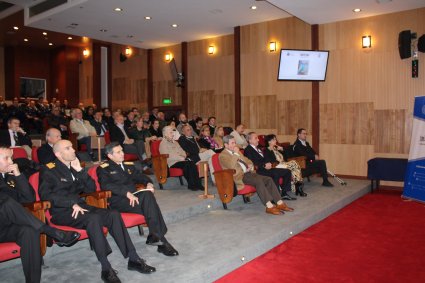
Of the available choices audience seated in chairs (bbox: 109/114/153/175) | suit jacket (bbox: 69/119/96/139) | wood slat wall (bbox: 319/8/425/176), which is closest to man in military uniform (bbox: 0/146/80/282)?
audience seated in chairs (bbox: 109/114/153/175)

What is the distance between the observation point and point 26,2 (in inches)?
345

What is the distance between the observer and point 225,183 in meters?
4.96

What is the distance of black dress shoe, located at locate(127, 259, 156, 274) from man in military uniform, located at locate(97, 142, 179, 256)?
1.25 ft

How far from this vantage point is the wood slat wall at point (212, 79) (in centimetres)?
968

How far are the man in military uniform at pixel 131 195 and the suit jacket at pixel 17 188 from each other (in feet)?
2.32

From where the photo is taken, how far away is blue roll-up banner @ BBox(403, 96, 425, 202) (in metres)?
6.04

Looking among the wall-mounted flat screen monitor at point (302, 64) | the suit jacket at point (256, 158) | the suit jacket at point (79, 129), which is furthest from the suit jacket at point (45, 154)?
the wall-mounted flat screen monitor at point (302, 64)

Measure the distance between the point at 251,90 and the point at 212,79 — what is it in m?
1.40

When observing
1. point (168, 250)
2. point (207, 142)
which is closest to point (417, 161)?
point (207, 142)

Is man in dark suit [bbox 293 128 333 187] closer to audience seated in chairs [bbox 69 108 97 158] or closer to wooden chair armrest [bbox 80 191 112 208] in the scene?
audience seated in chairs [bbox 69 108 97 158]

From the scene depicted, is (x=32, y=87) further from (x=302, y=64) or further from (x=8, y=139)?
(x=302, y=64)

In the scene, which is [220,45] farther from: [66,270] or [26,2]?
[66,270]

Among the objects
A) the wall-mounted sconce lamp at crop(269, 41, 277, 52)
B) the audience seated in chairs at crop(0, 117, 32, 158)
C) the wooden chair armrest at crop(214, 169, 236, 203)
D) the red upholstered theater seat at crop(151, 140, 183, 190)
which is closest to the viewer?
the wooden chair armrest at crop(214, 169, 236, 203)

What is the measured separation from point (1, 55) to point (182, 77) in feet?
28.0
